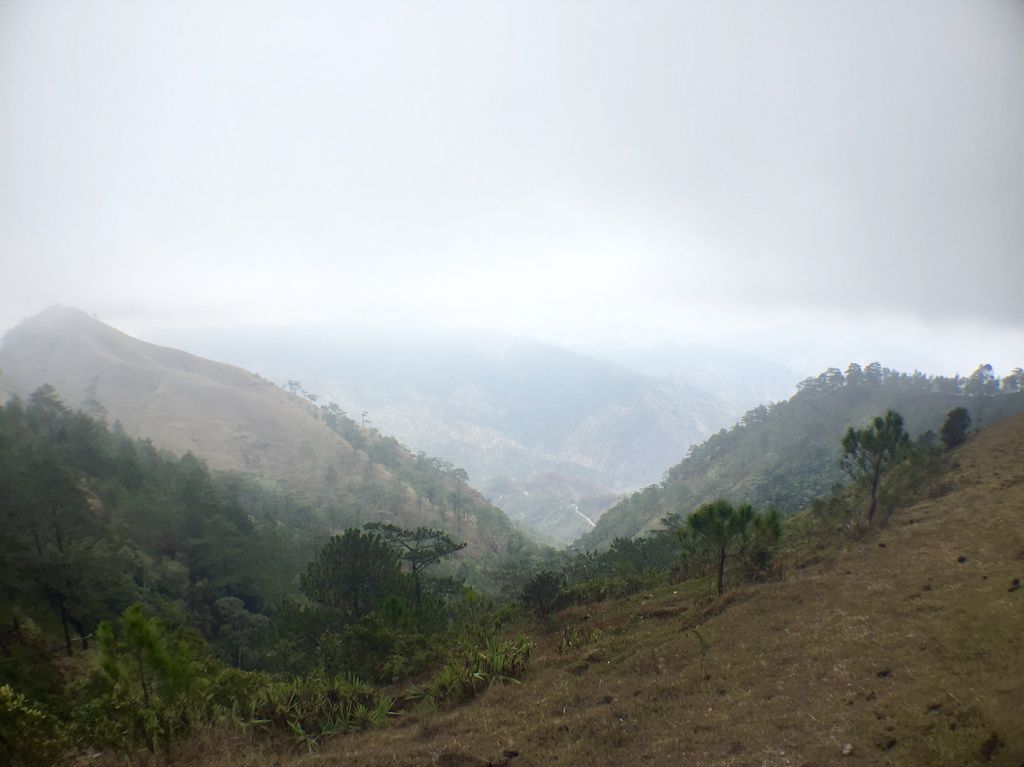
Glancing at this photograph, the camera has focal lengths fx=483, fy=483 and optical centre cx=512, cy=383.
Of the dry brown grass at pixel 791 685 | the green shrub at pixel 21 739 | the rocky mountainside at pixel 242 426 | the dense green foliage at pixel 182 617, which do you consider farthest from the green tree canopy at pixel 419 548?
the rocky mountainside at pixel 242 426

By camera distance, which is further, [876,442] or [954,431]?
[954,431]

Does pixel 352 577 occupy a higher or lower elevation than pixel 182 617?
higher

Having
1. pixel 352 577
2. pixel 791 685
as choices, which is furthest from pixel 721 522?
pixel 352 577

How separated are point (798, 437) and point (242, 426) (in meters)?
131

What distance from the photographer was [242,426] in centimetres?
11719

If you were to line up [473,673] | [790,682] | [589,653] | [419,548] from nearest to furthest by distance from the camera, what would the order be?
[790,682], [473,673], [589,653], [419,548]

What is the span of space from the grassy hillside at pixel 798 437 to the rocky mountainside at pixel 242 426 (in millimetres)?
36042

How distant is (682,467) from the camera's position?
431ft

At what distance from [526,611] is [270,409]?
407 ft

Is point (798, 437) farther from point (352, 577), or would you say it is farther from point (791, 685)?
point (791, 685)

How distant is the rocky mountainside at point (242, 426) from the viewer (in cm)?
9575

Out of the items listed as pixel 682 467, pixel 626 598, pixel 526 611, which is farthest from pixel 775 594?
pixel 682 467

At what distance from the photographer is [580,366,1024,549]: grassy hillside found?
299 feet

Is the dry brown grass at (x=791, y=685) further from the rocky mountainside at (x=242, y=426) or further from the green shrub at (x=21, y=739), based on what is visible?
the rocky mountainside at (x=242, y=426)
